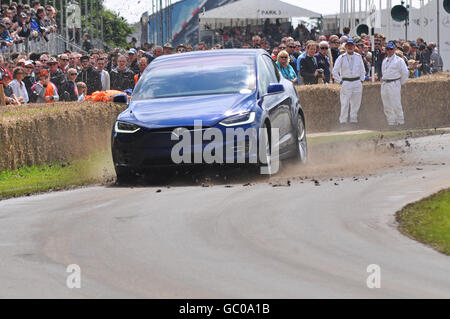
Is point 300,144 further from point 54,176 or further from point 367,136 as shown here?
point 367,136

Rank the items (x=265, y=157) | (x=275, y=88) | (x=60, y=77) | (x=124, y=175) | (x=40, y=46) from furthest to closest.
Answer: (x=40, y=46)
(x=60, y=77)
(x=275, y=88)
(x=124, y=175)
(x=265, y=157)

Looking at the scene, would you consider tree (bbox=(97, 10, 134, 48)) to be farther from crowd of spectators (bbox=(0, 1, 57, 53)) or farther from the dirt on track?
the dirt on track

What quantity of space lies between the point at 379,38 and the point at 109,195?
1758 cm

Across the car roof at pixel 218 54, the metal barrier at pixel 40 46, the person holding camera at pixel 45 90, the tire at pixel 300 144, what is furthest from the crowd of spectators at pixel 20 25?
the tire at pixel 300 144

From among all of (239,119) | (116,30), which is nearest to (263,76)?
(239,119)

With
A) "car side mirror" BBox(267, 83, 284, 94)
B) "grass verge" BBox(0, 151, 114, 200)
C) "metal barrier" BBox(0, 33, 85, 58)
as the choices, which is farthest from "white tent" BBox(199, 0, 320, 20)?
"car side mirror" BBox(267, 83, 284, 94)

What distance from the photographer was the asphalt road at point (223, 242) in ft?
23.9

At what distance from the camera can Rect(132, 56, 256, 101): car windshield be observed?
14867mm

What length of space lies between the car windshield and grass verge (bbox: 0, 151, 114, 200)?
145 cm

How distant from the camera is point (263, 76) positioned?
15.3 meters

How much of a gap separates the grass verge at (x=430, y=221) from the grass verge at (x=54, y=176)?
17.3 feet

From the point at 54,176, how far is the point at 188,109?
118 inches

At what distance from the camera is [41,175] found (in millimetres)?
16250

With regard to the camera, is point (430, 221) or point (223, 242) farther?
point (430, 221)
